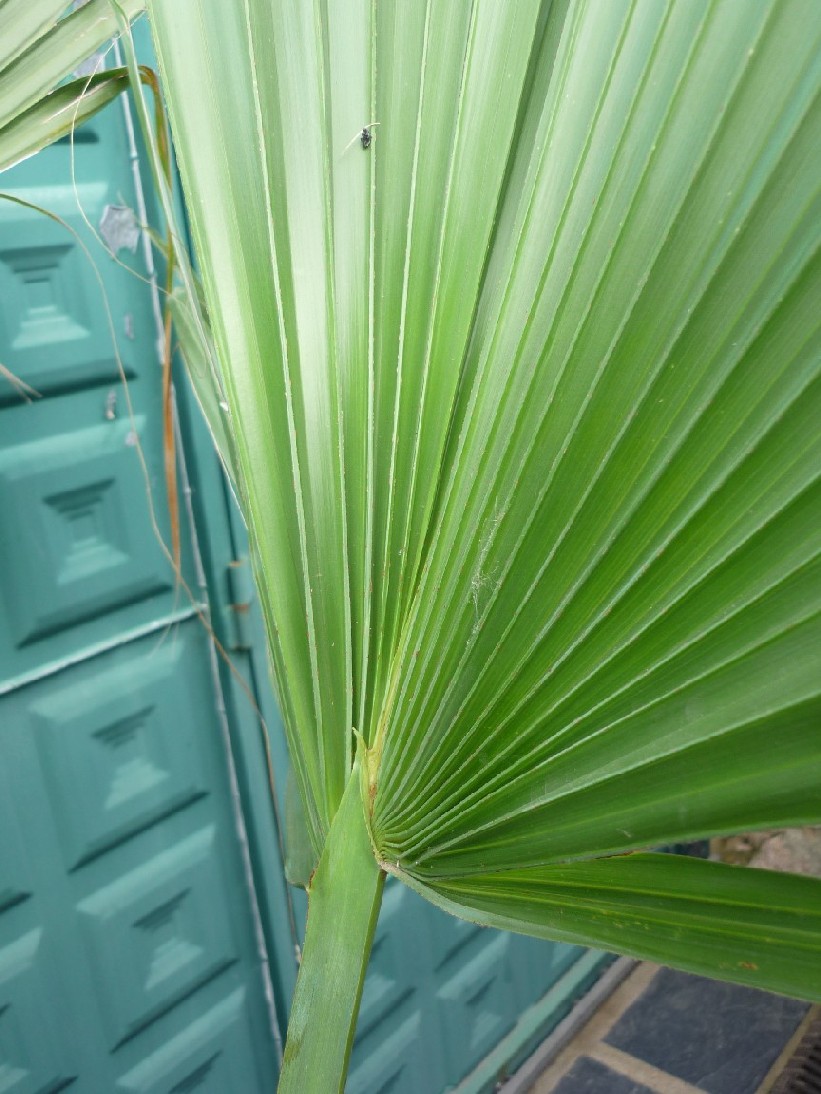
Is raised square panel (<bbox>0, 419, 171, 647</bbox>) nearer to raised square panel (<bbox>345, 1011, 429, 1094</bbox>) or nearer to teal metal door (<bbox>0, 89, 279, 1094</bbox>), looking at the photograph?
teal metal door (<bbox>0, 89, 279, 1094</bbox>)

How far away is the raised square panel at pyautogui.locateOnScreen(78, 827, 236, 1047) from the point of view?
4.60ft

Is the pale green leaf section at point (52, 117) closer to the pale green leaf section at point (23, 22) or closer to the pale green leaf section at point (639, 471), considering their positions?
the pale green leaf section at point (23, 22)

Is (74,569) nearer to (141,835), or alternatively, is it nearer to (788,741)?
(141,835)

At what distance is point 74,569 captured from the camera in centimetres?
130

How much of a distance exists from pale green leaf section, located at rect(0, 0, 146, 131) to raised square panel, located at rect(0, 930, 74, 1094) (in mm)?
1103

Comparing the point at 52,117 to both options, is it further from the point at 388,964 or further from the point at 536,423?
the point at 388,964

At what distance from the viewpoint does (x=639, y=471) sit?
0.41m

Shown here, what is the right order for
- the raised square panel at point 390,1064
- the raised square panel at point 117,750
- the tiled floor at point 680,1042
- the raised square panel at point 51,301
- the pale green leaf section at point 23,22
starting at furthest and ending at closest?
the tiled floor at point 680,1042 → the raised square panel at point 390,1064 → the raised square panel at point 117,750 → the raised square panel at point 51,301 → the pale green leaf section at point 23,22

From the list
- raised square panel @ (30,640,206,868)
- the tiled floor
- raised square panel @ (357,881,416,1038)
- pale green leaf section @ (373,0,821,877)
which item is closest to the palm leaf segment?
pale green leaf section @ (373,0,821,877)

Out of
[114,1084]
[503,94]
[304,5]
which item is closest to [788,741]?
[503,94]

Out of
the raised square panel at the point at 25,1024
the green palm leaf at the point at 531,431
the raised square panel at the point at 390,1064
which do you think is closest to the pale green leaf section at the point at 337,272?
the green palm leaf at the point at 531,431

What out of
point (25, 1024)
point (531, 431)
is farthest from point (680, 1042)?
point (531, 431)

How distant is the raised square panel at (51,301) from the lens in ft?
3.88

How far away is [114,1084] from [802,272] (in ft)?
5.09
